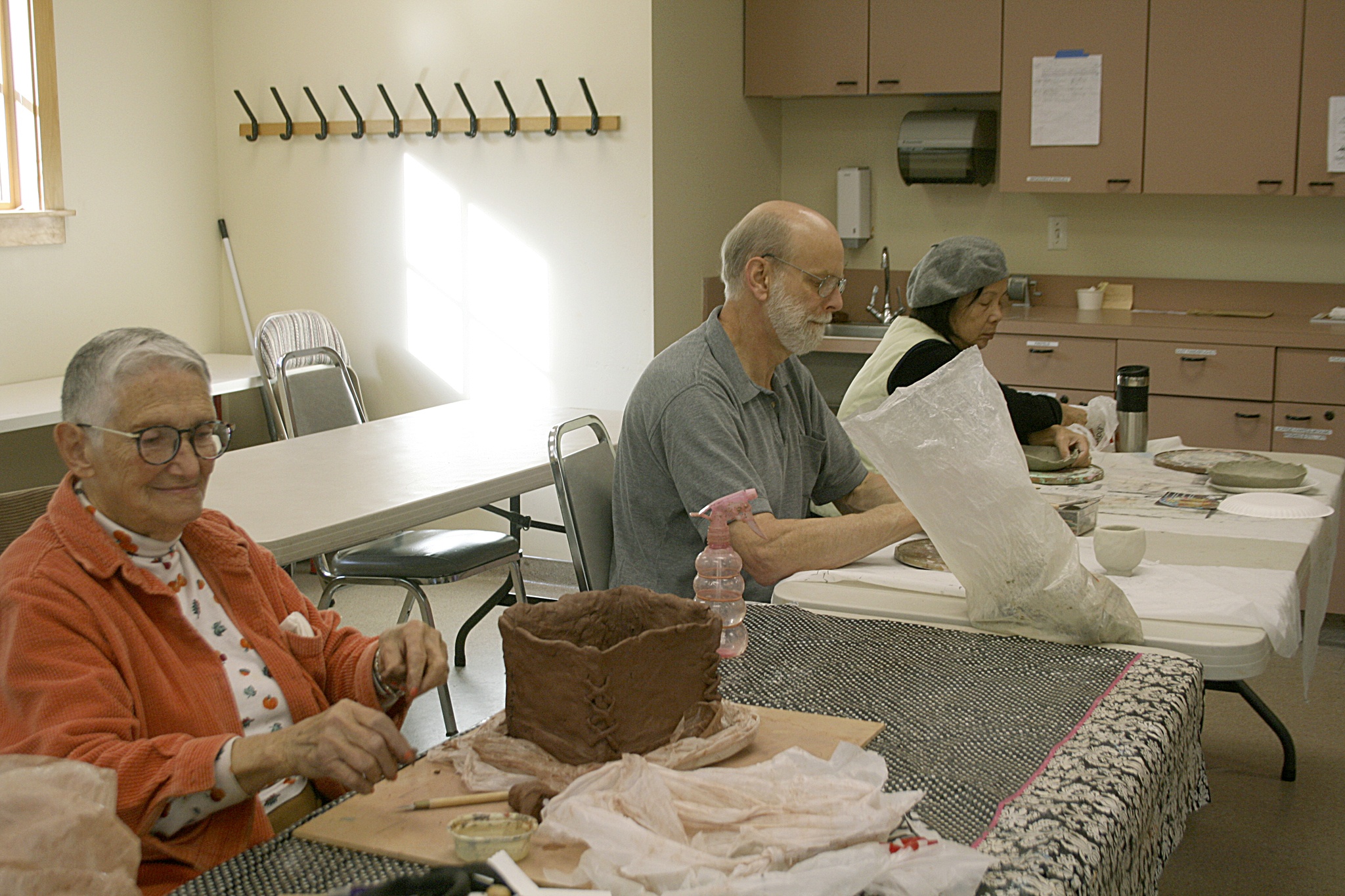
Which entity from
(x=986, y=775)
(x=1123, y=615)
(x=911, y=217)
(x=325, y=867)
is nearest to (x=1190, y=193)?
(x=911, y=217)

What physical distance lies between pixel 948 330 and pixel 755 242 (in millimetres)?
880

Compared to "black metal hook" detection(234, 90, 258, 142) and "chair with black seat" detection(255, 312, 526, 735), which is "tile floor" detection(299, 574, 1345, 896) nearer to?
"chair with black seat" detection(255, 312, 526, 735)

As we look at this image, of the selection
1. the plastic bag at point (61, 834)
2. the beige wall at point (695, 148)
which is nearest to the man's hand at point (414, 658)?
the plastic bag at point (61, 834)

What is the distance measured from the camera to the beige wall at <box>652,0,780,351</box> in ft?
14.2

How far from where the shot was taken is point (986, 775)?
1270 mm

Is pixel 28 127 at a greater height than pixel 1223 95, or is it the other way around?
pixel 1223 95

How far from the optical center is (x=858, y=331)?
16.0 feet

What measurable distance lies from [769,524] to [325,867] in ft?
3.59

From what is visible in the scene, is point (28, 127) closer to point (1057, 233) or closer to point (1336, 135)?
point (1057, 233)

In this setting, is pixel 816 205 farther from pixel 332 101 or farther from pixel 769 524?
pixel 769 524

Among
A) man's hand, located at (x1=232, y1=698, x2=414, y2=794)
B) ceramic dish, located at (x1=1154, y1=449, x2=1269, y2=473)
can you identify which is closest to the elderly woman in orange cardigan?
man's hand, located at (x1=232, y1=698, x2=414, y2=794)

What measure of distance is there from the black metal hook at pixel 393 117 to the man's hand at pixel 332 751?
3679 mm

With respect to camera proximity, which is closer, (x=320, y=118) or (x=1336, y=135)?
(x=1336, y=135)

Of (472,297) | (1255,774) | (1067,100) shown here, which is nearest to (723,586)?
(1255,774)
